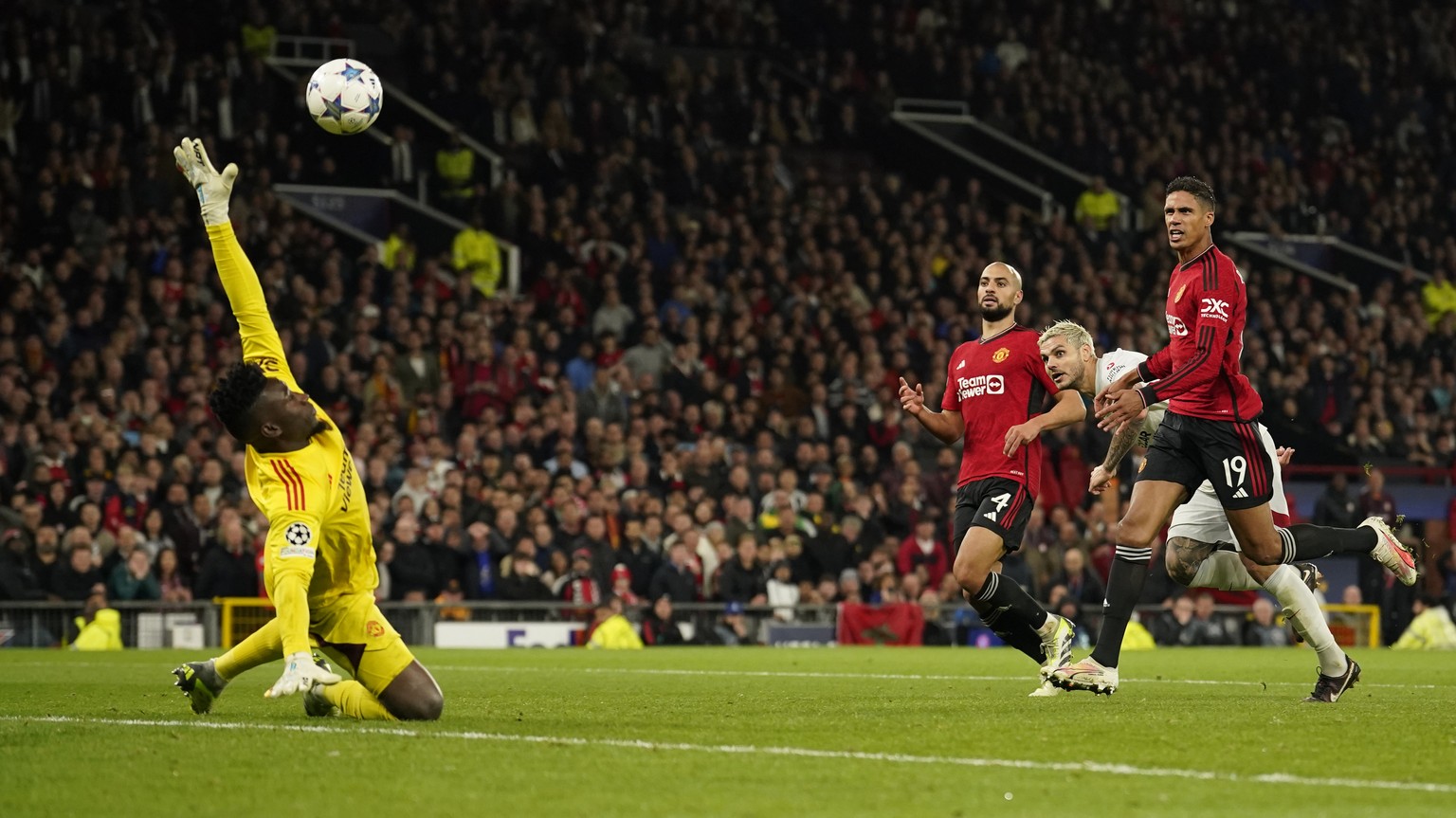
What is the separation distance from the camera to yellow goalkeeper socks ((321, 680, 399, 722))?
27.6ft

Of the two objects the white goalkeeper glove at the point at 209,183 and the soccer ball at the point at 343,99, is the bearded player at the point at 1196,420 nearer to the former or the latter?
the white goalkeeper glove at the point at 209,183

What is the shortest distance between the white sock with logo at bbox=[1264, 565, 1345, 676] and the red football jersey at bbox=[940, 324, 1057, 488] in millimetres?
1362

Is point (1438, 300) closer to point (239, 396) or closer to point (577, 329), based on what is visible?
point (577, 329)

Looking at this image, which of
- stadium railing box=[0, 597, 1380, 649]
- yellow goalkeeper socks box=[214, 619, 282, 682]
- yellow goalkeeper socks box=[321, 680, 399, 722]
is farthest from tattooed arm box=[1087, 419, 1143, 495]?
stadium railing box=[0, 597, 1380, 649]

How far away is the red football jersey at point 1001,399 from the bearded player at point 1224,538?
0.40 ft

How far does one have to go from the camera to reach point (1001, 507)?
10.6m

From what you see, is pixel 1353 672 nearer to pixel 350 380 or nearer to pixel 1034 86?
pixel 350 380

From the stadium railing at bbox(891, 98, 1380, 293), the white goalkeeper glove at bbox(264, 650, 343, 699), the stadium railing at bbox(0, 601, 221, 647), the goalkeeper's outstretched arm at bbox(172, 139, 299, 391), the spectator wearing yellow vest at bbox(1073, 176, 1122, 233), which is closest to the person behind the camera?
the white goalkeeper glove at bbox(264, 650, 343, 699)

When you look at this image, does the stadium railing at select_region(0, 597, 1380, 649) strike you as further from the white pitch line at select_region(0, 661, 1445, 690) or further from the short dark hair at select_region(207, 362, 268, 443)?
the short dark hair at select_region(207, 362, 268, 443)

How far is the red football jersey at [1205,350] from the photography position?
953 cm

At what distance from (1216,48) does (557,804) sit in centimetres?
3229

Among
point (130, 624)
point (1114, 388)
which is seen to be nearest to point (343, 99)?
point (1114, 388)

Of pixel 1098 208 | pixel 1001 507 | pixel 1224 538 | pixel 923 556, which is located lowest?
pixel 923 556

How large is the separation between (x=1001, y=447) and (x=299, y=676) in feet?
15.9
